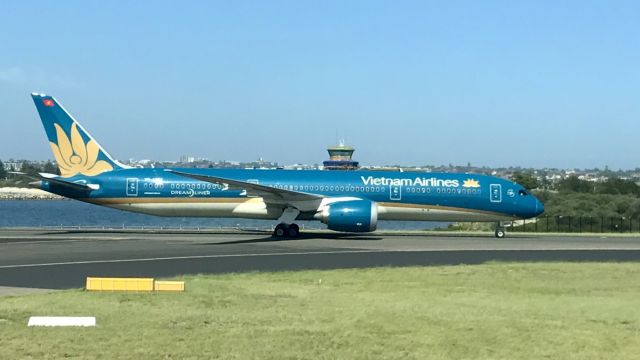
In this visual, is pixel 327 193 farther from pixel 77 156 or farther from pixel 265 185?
pixel 77 156

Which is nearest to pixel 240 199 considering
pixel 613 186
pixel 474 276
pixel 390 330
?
pixel 474 276

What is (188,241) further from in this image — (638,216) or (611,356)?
(638,216)

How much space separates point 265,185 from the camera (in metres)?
36.1

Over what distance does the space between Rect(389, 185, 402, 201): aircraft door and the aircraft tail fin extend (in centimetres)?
1368

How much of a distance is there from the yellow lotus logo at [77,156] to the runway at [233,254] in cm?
411

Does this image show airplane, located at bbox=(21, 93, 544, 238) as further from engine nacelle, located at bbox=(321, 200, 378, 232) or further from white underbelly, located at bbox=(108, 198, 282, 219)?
engine nacelle, located at bbox=(321, 200, 378, 232)

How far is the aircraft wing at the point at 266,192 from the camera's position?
33.2m

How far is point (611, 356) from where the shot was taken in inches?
374

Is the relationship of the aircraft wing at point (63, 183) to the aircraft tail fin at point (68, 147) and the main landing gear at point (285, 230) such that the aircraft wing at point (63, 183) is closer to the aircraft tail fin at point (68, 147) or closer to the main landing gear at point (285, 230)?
the aircraft tail fin at point (68, 147)

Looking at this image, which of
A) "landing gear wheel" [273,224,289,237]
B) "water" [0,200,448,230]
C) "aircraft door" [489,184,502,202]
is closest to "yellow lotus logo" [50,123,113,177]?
"landing gear wheel" [273,224,289,237]

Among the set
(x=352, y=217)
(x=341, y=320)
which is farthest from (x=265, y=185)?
(x=341, y=320)

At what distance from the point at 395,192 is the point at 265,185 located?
621 cm

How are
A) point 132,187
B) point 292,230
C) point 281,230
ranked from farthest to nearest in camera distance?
1. point 132,187
2. point 292,230
3. point 281,230

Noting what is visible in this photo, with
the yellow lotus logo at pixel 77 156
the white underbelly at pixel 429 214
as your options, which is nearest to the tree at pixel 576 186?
the white underbelly at pixel 429 214
